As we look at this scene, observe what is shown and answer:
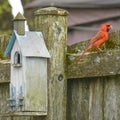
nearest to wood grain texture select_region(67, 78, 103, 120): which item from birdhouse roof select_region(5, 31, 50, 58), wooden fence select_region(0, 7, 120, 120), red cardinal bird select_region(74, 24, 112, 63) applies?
wooden fence select_region(0, 7, 120, 120)

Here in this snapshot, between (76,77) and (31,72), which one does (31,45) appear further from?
(76,77)

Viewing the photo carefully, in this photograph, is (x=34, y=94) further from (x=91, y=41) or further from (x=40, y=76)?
(x=91, y=41)

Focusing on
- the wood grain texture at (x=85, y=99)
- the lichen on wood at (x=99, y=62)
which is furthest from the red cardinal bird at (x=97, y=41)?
the wood grain texture at (x=85, y=99)

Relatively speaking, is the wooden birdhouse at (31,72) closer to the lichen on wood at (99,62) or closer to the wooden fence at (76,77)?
the wooden fence at (76,77)

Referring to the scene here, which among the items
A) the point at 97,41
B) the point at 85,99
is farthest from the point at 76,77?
the point at 97,41

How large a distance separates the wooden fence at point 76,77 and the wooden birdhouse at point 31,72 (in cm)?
8

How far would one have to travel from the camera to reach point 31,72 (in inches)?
201

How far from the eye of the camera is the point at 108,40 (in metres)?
5.24

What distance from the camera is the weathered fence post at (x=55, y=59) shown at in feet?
17.0

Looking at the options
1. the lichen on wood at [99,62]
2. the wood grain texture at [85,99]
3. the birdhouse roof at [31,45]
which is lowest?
the wood grain texture at [85,99]

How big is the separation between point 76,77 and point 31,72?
0.27m

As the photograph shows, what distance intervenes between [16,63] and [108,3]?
626 centimetres

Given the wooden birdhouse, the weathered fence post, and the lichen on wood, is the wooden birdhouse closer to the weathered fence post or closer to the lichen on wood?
the weathered fence post

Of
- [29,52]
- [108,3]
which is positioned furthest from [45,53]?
[108,3]
